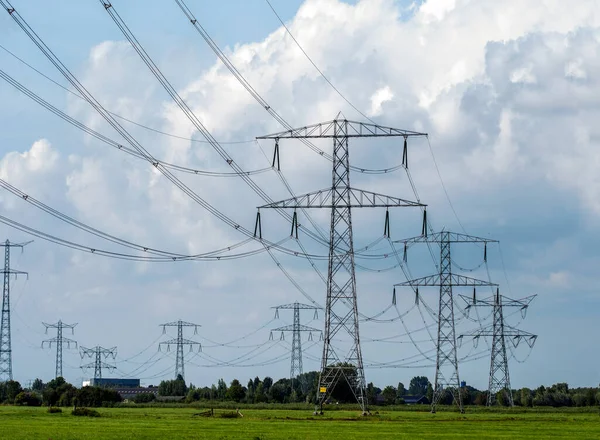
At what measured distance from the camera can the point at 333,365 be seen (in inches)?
4087

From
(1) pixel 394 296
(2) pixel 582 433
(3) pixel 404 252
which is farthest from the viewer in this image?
(1) pixel 394 296

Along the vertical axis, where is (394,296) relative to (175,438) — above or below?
above

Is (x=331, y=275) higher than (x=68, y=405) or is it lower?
higher

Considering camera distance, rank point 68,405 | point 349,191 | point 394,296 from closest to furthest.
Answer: point 349,191 < point 394,296 < point 68,405

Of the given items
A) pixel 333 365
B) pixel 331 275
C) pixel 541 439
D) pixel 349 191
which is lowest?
pixel 541 439

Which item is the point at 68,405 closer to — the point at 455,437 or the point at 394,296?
the point at 394,296

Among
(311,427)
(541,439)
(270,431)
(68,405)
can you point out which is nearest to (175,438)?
(270,431)

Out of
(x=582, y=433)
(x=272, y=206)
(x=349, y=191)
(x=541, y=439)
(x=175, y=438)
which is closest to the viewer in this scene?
(x=175, y=438)

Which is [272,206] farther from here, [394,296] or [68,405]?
[68,405]

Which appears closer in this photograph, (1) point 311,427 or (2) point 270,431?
(2) point 270,431

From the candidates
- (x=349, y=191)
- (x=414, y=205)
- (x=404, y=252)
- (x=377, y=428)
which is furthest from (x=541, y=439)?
(x=404, y=252)

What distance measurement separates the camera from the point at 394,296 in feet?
443

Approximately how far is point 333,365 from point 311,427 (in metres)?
16.0

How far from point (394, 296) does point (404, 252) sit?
12.1 m
